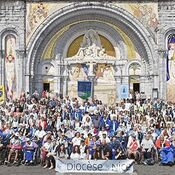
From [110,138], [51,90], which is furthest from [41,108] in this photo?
[51,90]

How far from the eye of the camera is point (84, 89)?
107 ft

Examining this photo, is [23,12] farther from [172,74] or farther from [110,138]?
[110,138]

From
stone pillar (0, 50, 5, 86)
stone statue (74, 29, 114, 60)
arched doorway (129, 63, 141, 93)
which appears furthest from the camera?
stone statue (74, 29, 114, 60)

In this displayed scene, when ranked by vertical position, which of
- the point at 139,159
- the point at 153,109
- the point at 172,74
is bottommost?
the point at 139,159

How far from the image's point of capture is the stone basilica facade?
32.4m

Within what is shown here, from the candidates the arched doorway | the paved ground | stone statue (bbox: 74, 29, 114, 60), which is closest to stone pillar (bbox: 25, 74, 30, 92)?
stone statue (bbox: 74, 29, 114, 60)

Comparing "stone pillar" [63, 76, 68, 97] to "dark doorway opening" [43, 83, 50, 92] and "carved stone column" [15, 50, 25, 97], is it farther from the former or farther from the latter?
"carved stone column" [15, 50, 25, 97]

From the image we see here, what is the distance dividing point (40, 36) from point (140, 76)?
22.7 feet

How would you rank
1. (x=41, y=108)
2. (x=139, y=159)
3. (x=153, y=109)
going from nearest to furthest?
(x=139, y=159), (x=41, y=108), (x=153, y=109)

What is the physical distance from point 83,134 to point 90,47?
12573 mm

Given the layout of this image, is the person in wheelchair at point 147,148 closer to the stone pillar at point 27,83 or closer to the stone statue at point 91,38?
the stone pillar at point 27,83

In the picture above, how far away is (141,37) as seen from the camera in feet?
107

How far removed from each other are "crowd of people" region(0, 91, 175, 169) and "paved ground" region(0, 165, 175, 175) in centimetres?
50

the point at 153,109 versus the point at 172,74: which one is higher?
the point at 172,74
